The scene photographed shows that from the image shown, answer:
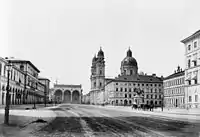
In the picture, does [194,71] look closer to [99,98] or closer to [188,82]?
[188,82]

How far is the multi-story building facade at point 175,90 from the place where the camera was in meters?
92.1

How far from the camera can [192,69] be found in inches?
2436

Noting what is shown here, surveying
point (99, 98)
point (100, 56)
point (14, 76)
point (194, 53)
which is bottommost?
point (99, 98)

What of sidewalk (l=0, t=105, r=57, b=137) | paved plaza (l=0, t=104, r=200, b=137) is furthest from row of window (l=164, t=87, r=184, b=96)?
sidewalk (l=0, t=105, r=57, b=137)

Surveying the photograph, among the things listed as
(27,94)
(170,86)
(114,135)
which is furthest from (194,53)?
(27,94)

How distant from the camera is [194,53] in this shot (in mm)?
60906

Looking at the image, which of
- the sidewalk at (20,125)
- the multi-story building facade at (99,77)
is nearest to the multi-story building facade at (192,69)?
the sidewalk at (20,125)

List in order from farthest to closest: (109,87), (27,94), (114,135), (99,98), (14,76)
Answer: (99,98), (109,87), (27,94), (14,76), (114,135)

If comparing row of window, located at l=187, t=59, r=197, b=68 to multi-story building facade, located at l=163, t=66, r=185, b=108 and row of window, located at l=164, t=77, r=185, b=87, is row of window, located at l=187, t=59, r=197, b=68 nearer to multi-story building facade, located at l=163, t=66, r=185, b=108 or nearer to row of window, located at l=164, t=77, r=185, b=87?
multi-story building facade, located at l=163, t=66, r=185, b=108

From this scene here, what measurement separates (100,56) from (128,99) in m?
56.5

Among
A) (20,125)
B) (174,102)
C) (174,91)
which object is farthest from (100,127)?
(174,91)

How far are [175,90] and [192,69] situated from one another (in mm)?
37201

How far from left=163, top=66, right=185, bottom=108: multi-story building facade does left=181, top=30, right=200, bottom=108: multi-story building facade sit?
2624cm

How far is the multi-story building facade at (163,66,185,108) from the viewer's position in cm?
9212
